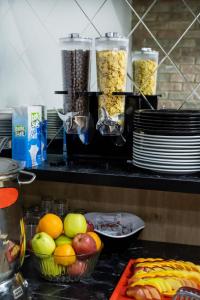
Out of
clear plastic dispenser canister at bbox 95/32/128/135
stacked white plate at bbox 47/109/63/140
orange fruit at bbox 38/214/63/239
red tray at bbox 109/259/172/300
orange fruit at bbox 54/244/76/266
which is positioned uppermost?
clear plastic dispenser canister at bbox 95/32/128/135

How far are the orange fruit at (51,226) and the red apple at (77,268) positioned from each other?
0.35ft

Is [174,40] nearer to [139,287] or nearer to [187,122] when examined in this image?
[187,122]

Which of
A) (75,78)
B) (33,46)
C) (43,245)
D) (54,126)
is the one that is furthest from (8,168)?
(33,46)

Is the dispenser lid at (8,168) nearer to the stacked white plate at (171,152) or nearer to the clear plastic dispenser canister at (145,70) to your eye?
the stacked white plate at (171,152)

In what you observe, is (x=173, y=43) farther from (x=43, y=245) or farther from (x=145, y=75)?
(x=43, y=245)

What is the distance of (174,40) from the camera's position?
4.68 ft

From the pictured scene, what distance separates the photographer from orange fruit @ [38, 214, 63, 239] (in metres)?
1.23

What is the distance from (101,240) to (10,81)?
0.69m

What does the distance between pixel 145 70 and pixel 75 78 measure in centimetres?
24

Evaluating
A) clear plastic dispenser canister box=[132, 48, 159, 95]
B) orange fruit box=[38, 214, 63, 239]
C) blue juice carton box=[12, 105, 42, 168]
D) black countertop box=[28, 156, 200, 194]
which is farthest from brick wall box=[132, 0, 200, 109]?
orange fruit box=[38, 214, 63, 239]

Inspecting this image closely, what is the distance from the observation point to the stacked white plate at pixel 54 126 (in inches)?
60.7

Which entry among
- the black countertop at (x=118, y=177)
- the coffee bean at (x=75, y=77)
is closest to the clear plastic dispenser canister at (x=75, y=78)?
the coffee bean at (x=75, y=77)

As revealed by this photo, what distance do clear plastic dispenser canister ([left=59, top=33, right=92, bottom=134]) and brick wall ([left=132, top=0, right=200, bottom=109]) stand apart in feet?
0.72

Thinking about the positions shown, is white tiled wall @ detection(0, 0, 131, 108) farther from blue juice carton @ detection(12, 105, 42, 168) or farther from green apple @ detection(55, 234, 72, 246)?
green apple @ detection(55, 234, 72, 246)
